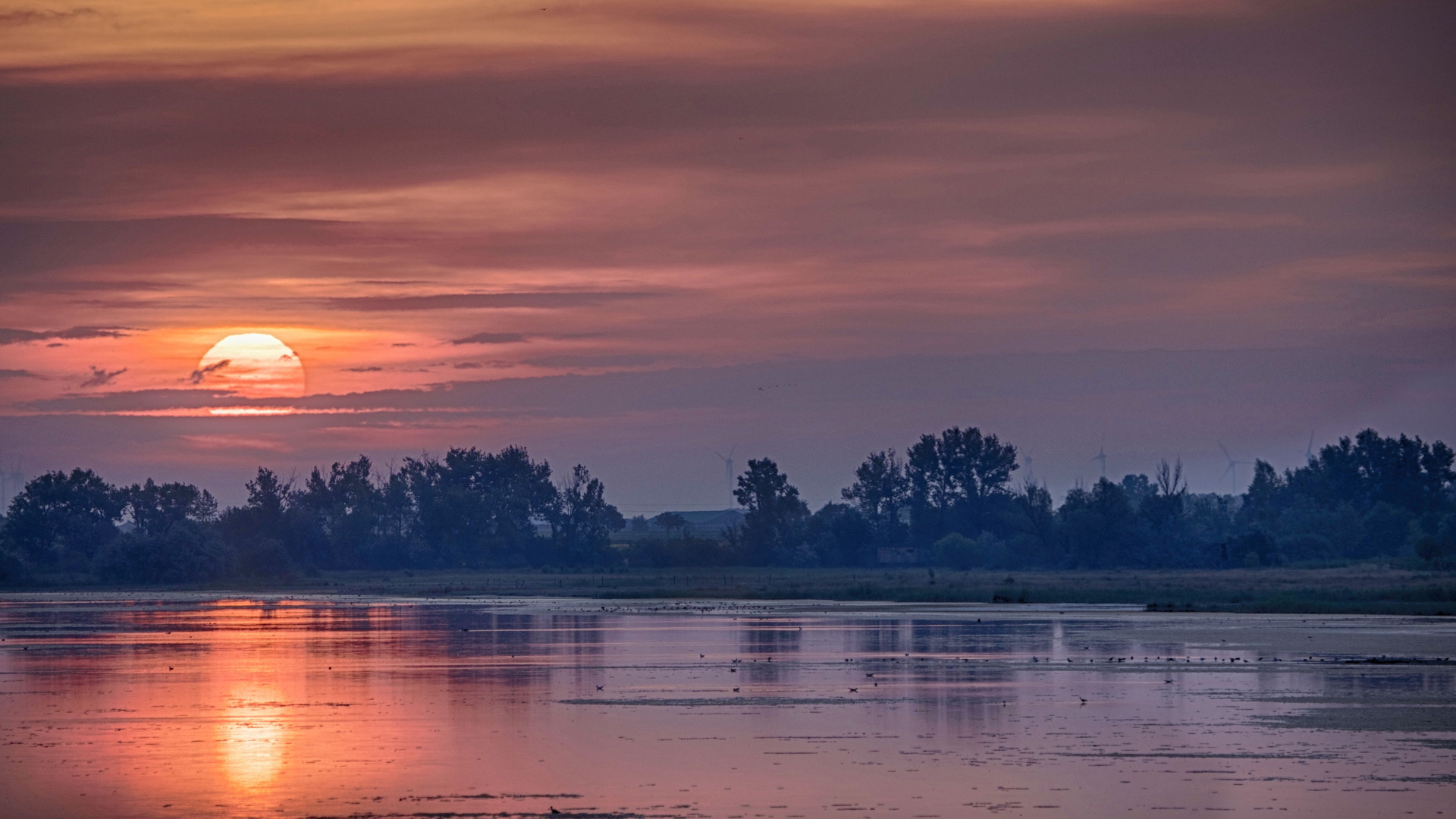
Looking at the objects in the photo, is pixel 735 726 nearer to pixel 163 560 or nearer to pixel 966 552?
pixel 163 560

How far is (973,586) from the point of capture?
11712cm

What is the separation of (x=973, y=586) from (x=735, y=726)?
90.2 meters

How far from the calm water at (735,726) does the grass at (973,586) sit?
25798mm

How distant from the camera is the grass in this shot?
8050 cm

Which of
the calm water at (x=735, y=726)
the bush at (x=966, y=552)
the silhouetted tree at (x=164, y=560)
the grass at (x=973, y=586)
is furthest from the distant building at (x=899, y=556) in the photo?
the calm water at (x=735, y=726)

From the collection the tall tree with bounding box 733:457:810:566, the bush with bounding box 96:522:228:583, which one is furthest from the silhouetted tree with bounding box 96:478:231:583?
the tall tree with bounding box 733:457:810:566

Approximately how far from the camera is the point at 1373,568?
131m

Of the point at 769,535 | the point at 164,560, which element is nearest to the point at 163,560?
the point at 164,560

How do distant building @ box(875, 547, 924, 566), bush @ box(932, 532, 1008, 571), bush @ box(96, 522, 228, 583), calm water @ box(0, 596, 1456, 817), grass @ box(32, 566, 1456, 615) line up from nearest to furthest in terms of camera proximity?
calm water @ box(0, 596, 1456, 817) → grass @ box(32, 566, 1456, 615) → bush @ box(96, 522, 228, 583) → bush @ box(932, 532, 1008, 571) → distant building @ box(875, 547, 924, 566)

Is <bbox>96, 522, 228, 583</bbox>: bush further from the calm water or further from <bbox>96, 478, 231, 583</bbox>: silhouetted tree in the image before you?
the calm water

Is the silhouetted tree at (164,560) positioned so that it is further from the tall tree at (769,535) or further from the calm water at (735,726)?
the calm water at (735,726)

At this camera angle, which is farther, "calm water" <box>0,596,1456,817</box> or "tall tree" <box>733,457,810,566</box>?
"tall tree" <box>733,457,810,566</box>

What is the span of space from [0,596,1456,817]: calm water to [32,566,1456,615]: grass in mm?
25798

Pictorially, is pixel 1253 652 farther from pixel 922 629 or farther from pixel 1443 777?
pixel 1443 777
